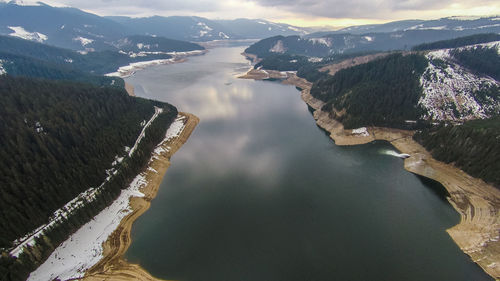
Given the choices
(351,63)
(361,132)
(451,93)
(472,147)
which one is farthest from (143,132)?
(351,63)

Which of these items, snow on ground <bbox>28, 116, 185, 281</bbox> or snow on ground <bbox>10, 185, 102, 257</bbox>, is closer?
snow on ground <bbox>28, 116, 185, 281</bbox>

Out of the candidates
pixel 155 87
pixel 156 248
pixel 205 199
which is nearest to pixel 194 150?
pixel 205 199

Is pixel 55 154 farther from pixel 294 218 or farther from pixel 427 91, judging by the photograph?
pixel 427 91

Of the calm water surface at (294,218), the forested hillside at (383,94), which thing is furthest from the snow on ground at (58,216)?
the forested hillside at (383,94)

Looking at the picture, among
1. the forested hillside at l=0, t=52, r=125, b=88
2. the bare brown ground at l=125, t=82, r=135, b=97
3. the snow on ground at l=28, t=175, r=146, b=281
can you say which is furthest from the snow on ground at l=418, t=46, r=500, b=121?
the forested hillside at l=0, t=52, r=125, b=88

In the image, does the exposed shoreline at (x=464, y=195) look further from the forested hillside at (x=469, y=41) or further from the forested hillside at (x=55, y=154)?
the forested hillside at (x=469, y=41)

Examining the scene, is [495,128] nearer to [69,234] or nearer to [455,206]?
[455,206]

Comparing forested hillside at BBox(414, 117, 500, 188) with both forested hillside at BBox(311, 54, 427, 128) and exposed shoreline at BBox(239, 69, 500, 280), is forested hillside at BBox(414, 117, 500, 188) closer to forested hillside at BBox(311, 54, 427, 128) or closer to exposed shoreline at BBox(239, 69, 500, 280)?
exposed shoreline at BBox(239, 69, 500, 280)
